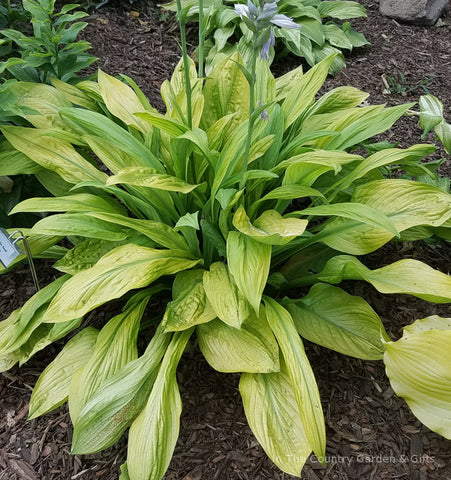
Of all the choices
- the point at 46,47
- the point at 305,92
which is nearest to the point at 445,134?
the point at 305,92

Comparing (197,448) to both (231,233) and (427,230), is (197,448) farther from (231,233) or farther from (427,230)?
(427,230)

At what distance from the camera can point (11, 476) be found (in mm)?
1744

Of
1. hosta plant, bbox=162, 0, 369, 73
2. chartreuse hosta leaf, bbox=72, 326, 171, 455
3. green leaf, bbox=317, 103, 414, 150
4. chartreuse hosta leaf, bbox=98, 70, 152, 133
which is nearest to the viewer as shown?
chartreuse hosta leaf, bbox=72, 326, 171, 455

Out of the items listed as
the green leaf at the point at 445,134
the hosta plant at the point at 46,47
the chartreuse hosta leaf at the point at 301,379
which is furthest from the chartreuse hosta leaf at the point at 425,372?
the hosta plant at the point at 46,47

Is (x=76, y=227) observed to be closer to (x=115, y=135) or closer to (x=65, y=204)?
(x=65, y=204)

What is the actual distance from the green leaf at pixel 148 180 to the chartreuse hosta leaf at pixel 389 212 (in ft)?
2.02

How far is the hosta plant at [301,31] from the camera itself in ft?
11.5

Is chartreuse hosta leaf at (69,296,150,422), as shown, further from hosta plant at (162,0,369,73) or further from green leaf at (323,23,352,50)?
green leaf at (323,23,352,50)

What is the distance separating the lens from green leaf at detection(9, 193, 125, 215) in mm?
1893

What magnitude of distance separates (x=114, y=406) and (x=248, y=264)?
26.2 inches

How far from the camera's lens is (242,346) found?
177 centimetres

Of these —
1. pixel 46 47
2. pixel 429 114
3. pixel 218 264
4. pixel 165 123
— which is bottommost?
pixel 218 264

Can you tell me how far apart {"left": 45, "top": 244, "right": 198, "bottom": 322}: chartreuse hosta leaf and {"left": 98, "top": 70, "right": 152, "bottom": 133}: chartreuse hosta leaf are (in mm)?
711

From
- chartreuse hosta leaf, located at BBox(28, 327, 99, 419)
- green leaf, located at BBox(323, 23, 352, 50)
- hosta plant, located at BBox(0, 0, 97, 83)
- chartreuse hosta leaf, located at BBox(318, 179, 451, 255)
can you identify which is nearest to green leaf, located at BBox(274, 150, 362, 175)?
chartreuse hosta leaf, located at BBox(318, 179, 451, 255)
